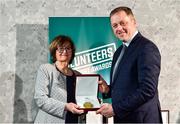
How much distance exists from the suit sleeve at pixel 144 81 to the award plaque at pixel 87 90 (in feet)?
1.77

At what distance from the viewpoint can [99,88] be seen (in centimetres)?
250

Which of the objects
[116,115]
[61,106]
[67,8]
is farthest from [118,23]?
[67,8]

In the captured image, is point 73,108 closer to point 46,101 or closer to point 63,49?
point 46,101

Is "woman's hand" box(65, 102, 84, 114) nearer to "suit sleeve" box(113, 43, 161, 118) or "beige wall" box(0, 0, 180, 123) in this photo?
"suit sleeve" box(113, 43, 161, 118)

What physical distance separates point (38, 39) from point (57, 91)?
2.51ft

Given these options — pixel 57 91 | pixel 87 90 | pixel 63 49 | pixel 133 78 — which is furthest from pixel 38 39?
pixel 133 78

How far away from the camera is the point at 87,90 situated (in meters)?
2.49

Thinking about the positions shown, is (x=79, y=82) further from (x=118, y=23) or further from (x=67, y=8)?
(x=67, y=8)

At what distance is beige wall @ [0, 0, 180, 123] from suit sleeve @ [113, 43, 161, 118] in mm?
1389

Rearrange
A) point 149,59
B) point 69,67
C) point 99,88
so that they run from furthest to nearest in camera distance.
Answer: point 69,67, point 99,88, point 149,59

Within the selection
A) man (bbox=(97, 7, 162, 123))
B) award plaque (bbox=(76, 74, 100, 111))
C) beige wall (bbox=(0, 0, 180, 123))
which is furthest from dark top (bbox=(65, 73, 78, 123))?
beige wall (bbox=(0, 0, 180, 123))

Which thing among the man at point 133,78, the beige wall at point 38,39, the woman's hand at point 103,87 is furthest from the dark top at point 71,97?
the beige wall at point 38,39

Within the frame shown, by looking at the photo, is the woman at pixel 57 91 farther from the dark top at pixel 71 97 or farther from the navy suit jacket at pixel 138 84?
the navy suit jacket at pixel 138 84

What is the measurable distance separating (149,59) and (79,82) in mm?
728
